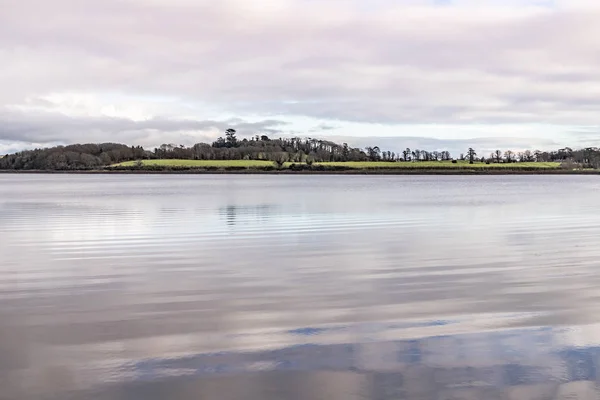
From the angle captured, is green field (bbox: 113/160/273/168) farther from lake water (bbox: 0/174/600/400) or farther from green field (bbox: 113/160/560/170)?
lake water (bbox: 0/174/600/400)

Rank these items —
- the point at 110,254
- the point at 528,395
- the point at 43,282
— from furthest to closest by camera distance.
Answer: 1. the point at 110,254
2. the point at 43,282
3. the point at 528,395

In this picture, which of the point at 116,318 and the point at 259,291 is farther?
the point at 259,291

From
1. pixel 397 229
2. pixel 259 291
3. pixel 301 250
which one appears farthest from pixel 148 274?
pixel 397 229

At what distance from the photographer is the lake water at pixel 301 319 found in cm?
540

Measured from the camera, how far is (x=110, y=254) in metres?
13.7

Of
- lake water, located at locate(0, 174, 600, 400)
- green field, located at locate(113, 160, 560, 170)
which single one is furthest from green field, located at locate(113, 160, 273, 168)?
lake water, located at locate(0, 174, 600, 400)

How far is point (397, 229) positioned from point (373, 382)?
14.1m

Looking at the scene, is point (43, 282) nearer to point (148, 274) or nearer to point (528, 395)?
point (148, 274)

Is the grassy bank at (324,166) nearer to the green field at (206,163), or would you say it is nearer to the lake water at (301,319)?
the green field at (206,163)

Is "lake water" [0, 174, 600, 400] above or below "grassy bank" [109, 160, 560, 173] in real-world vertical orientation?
below

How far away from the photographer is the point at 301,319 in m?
7.58

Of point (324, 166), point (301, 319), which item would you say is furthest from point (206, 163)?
point (301, 319)

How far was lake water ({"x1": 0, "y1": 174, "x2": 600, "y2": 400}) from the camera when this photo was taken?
540cm

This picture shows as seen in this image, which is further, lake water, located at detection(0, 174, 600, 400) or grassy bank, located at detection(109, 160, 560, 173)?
grassy bank, located at detection(109, 160, 560, 173)
